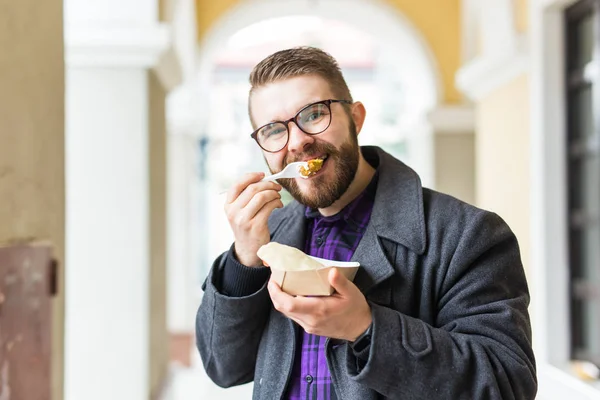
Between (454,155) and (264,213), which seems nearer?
(264,213)

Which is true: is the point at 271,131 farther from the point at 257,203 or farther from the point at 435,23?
the point at 435,23

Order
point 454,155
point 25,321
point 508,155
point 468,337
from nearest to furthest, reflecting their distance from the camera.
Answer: point 468,337 → point 25,321 → point 508,155 → point 454,155

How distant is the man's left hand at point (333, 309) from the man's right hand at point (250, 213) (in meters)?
0.23

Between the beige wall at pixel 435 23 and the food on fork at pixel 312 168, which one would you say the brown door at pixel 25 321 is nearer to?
the food on fork at pixel 312 168

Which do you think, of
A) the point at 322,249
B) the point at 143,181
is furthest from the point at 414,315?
the point at 143,181

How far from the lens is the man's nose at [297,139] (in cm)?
153

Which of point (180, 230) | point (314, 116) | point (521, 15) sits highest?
point (521, 15)

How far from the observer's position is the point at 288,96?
1.55 metres

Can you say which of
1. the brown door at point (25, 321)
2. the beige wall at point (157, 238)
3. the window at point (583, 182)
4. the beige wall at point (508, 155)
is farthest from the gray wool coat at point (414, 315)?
the beige wall at point (508, 155)

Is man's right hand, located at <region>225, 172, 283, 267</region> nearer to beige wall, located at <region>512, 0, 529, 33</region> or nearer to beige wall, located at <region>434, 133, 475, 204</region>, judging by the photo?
beige wall, located at <region>512, 0, 529, 33</region>

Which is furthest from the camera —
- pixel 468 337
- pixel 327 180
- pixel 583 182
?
pixel 583 182

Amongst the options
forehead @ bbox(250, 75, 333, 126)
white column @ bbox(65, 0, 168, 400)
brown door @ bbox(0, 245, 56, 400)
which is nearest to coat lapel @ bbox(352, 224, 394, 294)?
forehead @ bbox(250, 75, 333, 126)

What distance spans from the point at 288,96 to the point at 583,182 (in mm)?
2857

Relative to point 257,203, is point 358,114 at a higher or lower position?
higher
